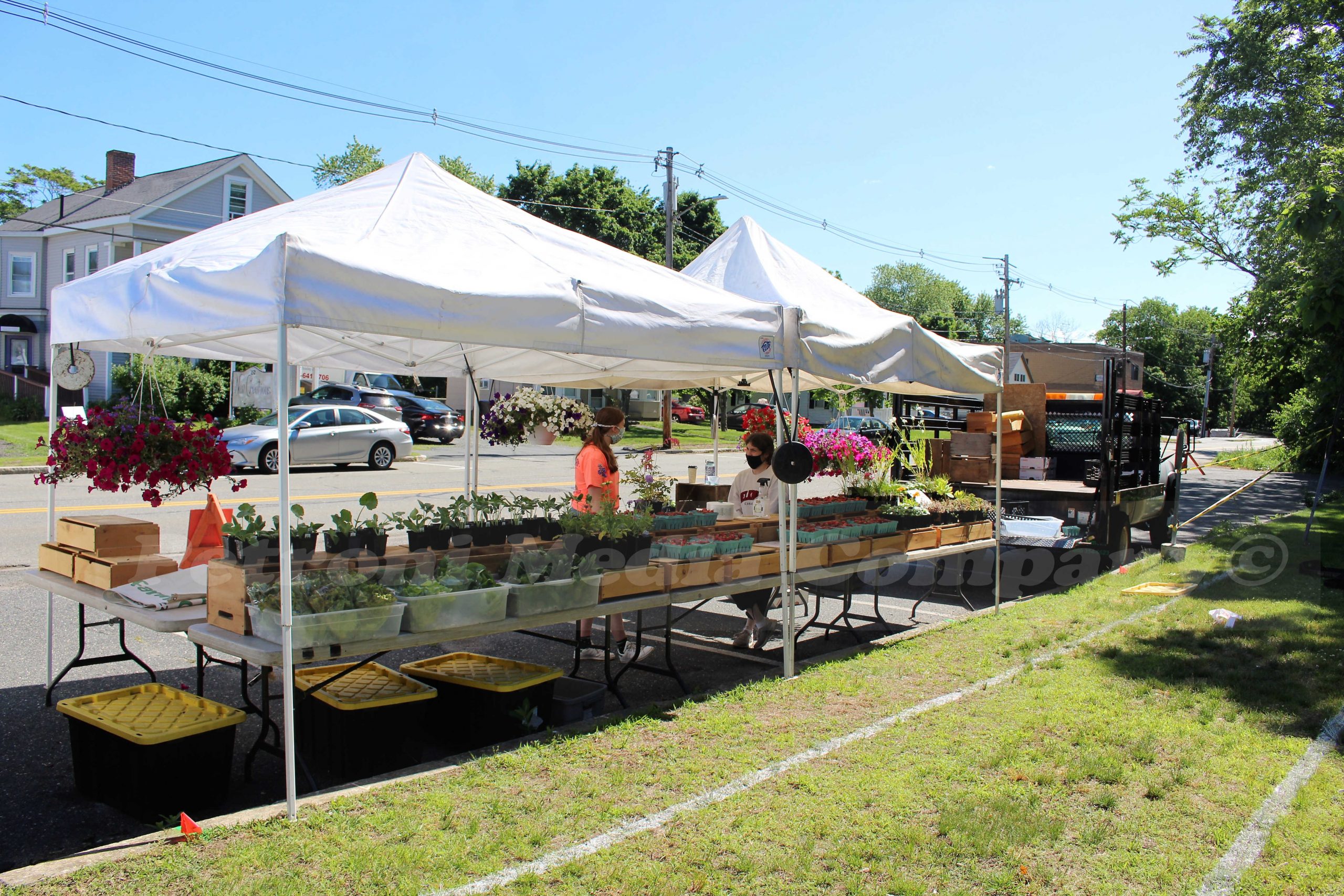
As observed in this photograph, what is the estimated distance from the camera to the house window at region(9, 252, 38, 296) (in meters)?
36.9

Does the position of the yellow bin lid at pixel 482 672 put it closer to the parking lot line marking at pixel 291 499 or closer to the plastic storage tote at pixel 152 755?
the plastic storage tote at pixel 152 755

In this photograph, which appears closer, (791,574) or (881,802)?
(881,802)

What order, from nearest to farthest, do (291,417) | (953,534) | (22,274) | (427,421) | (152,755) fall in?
(152,755) < (953,534) < (291,417) < (427,421) < (22,274)

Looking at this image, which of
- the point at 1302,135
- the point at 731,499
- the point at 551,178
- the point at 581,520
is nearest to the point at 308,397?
the point at 551,178

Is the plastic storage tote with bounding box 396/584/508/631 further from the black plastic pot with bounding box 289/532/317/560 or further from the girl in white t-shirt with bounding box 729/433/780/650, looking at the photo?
the girl in white t-shirt with bounding box 729/433/780/650

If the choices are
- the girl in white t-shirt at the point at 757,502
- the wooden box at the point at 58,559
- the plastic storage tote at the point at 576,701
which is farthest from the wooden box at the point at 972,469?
the wooden box at the point at 58,559

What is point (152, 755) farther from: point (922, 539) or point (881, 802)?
point (922, 539)

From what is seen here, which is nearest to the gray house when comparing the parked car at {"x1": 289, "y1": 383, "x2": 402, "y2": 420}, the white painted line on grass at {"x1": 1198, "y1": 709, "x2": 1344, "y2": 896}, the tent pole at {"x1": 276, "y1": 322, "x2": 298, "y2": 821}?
the parked car at {"x1": 289, "y1": 383, "x2": 402, "y2": 420}

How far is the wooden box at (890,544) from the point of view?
278 inches

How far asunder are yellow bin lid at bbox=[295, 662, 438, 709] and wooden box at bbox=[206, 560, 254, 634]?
0.53 m

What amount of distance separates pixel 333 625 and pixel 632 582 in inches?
70.5

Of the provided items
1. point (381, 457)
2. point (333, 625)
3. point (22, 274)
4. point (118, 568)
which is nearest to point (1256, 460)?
point (381, 457)

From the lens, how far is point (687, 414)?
48562mm

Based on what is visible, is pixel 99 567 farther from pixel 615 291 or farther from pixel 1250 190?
pixel 1250 190
